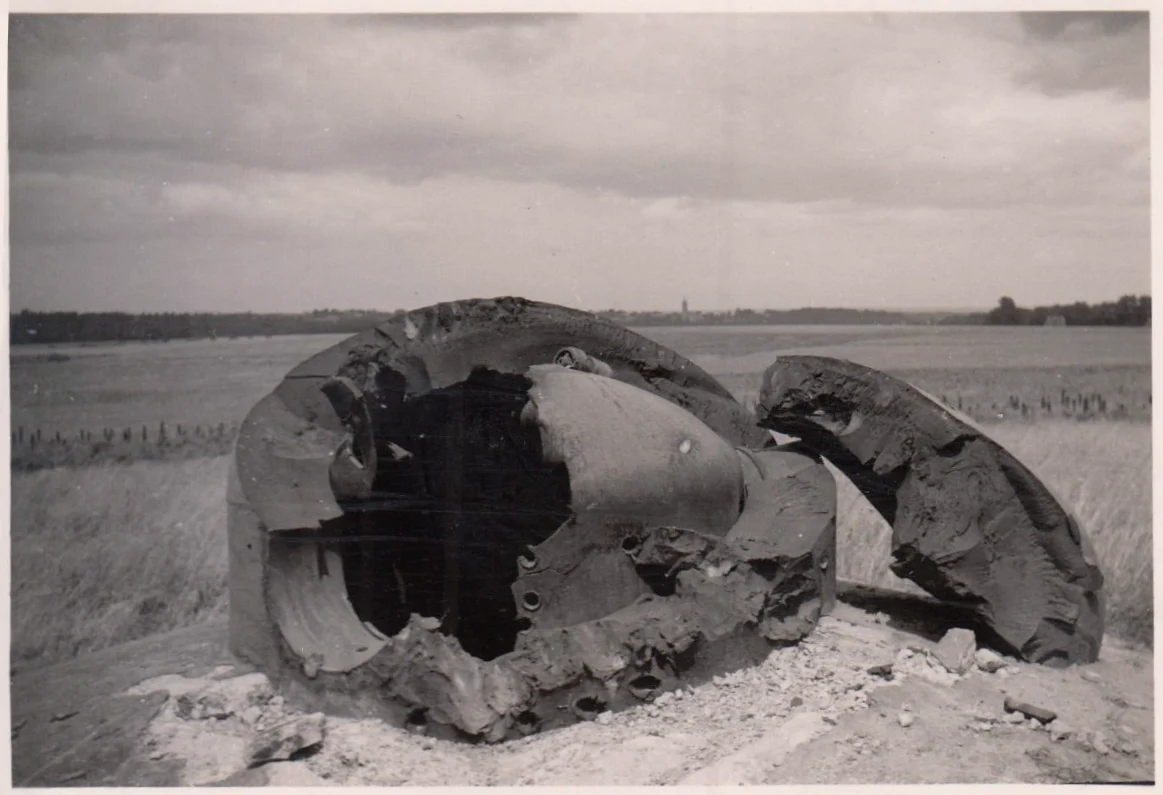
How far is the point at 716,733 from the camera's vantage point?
3.44 meters

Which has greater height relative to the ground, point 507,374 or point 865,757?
point 507,374

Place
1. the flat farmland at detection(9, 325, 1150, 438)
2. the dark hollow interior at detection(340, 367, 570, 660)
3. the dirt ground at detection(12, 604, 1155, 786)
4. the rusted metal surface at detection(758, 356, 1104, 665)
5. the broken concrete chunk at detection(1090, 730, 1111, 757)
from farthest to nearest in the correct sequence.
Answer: the flat farmland at detection(9, 325, 1150, 438) → the dark hollow interior at detection(340, 367, 570, 660) → the rusted metal surface at detection(758, 356, 1104, 665) → the broken concrete chunk at detection(1090, 730, 1111, 757) → the dirt ground at detection(12, 604, 1155, 786)

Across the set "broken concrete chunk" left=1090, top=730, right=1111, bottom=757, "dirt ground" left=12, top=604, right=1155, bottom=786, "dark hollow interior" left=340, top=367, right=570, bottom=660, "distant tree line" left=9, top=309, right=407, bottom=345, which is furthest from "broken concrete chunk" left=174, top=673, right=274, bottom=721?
"broken concrete chunk" left=1090, top=730, right=1111, bottom=757

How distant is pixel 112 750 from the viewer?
3.61 m

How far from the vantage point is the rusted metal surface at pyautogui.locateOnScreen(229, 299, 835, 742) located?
3471 mm

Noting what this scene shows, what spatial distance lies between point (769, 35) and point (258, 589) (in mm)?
3043

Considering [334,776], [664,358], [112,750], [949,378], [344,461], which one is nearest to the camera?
[334,776]

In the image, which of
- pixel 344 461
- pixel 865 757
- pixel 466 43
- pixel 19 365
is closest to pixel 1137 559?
pixel 865 757

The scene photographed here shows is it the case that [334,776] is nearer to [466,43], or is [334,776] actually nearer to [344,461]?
[344,461]

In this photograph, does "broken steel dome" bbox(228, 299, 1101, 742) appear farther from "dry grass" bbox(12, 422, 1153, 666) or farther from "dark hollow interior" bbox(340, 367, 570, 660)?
"dry grass" bbox(12, 422, 1153, 666)

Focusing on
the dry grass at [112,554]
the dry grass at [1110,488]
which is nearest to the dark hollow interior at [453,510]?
the dry grass at [112,554]

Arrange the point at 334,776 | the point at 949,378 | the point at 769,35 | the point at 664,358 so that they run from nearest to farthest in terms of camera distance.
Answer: the point at 334,776, the point at 769,35, the point at 664,358, the point at 949,378

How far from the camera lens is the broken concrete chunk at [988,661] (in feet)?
12.5

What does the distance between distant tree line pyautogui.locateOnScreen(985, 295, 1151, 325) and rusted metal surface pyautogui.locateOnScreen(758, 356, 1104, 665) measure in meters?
0.92
